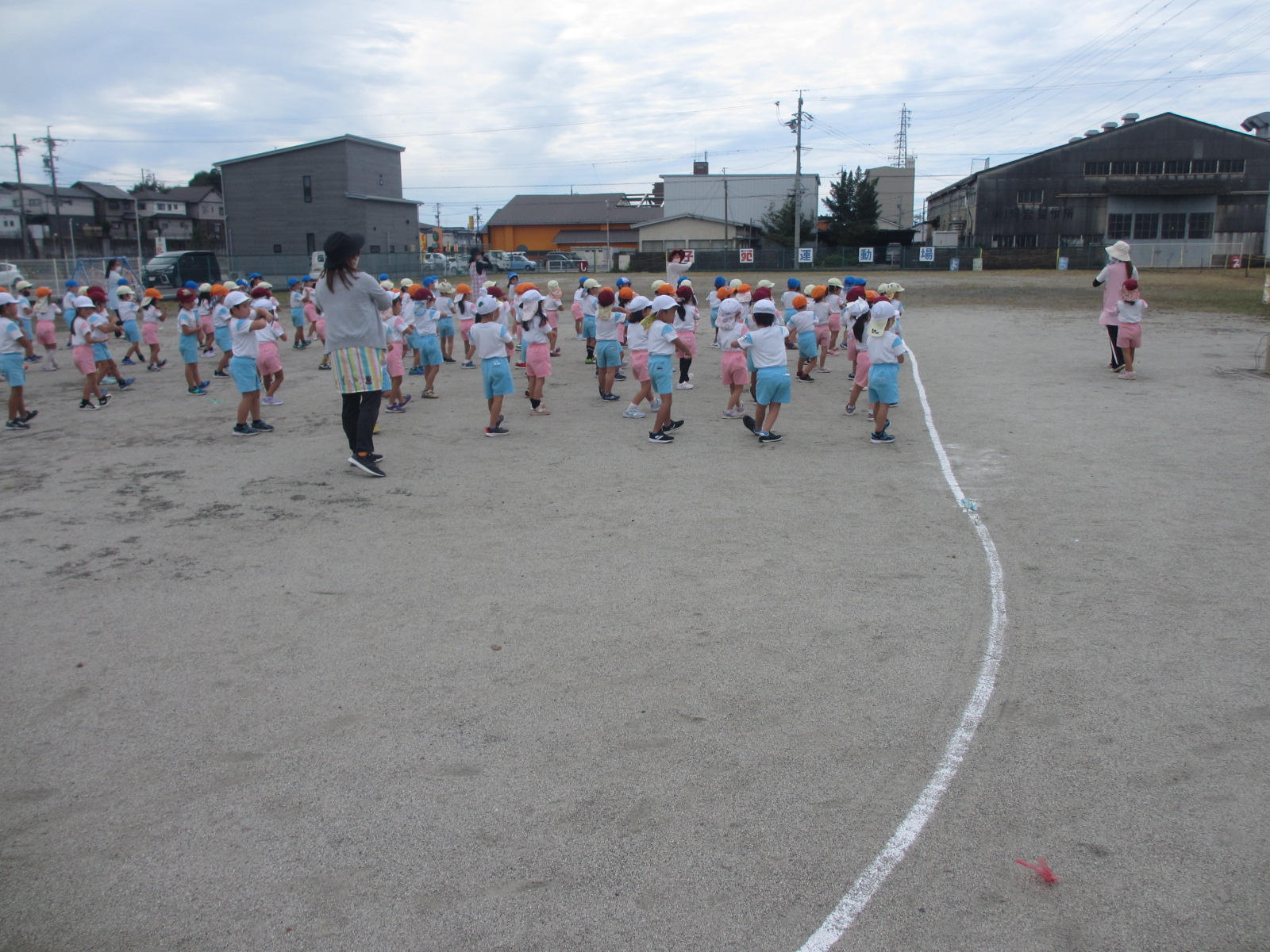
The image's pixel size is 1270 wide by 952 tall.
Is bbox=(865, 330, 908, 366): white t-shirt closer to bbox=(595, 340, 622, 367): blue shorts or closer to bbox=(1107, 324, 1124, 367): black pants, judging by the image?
bbox=(595, 340, 622, 367): blue shorts

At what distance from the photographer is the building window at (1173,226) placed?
55.0 meters

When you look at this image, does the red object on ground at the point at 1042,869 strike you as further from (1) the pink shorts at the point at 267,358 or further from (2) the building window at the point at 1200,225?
(2) the building window at the point at 1200,225

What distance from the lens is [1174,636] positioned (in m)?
4.89

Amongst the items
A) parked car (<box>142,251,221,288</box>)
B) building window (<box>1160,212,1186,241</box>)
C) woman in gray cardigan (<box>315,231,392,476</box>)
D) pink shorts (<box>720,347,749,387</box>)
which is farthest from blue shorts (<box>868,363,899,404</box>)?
building window (<box>1160,212,1186,241</box>)

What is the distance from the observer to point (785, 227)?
6216cm

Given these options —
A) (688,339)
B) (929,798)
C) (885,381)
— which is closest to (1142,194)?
(688,339)

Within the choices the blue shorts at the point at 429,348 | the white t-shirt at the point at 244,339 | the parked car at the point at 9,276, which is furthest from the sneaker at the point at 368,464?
the parked car at the point at 9,276

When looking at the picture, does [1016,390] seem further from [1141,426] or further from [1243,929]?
[1243,929]

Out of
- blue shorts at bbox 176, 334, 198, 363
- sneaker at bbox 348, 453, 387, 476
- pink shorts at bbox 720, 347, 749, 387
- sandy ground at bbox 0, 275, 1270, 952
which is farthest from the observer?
blue shorts at bbox 176, 334, 198, 363

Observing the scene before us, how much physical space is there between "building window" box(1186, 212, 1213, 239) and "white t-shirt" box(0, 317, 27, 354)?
207ft

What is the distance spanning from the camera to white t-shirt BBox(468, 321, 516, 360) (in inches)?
406

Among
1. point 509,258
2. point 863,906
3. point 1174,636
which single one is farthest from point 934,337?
point 509,258

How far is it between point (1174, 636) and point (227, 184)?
2134 inches

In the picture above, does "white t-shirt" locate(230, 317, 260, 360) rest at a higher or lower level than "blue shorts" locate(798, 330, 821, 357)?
higher
